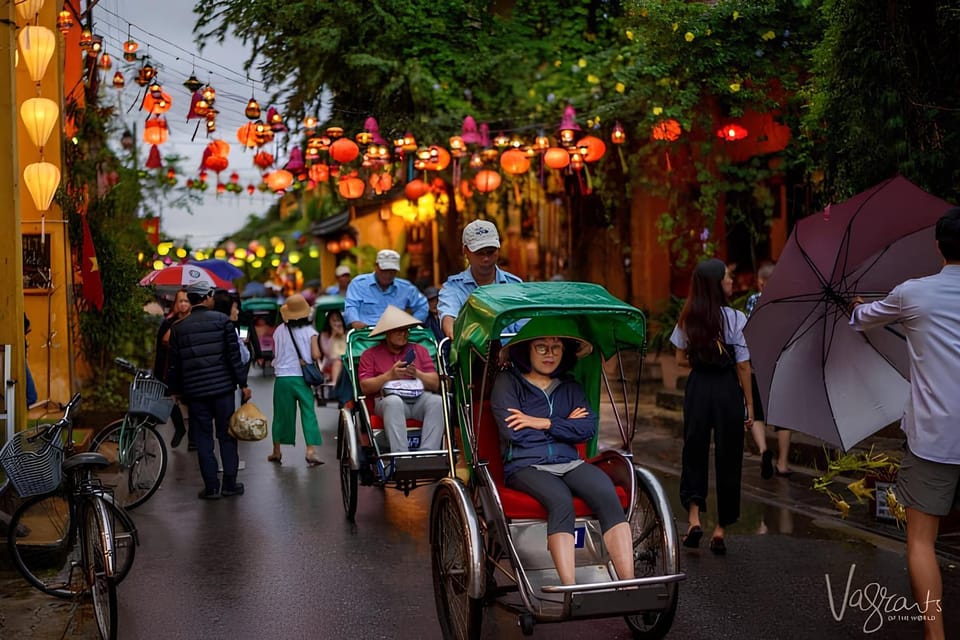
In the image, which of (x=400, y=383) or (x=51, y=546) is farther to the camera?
(x=400, y=383)

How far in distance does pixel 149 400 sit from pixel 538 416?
4484 mm

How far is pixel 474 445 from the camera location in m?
5.36

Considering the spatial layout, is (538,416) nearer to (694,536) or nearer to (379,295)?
(694,536)

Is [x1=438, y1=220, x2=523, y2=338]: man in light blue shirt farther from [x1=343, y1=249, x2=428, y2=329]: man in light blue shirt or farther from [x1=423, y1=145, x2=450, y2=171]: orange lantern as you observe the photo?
[x1=423, y1=145, x2=450, y2=171]: orange lantern

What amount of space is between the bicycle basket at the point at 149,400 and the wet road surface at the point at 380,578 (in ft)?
2.99

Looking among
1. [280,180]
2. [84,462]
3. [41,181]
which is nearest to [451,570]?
[84,462]

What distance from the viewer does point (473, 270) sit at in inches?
295

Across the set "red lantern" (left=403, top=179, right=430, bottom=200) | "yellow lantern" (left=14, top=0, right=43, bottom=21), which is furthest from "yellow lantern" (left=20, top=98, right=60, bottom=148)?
"red lantern" (left=403, top=179, right=430, bottom=200)

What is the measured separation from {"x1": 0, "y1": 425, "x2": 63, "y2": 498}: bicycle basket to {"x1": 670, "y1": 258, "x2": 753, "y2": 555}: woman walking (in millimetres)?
4091

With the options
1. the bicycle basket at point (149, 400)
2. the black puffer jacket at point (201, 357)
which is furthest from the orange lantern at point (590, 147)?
the bicycle basket at point (149, 400)

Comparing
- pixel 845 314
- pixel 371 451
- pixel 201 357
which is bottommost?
pixel 371 451

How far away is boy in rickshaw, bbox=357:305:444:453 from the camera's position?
836 centimetres

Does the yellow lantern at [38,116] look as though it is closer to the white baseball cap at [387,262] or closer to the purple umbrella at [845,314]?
the white baseball cap at [387,262]

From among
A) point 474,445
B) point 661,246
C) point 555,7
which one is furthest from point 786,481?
point 555,7
